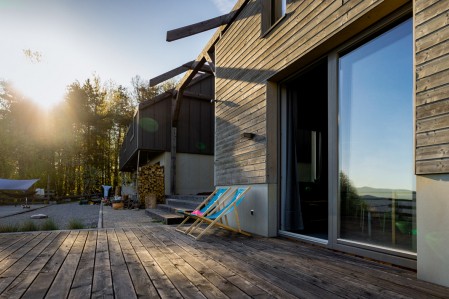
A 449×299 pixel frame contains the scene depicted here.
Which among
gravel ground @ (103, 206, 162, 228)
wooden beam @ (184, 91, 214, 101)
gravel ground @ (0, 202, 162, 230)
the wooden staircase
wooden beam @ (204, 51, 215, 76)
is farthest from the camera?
wooden beam @ (184, 91, 214, 101)

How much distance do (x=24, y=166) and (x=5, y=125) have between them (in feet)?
10.7

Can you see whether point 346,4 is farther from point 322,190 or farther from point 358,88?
point 322,190

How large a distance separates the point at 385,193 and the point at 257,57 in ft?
9.14

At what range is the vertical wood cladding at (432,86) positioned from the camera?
2.02m

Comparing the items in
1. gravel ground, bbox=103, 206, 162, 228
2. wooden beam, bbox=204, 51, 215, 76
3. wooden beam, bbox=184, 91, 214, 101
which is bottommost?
gravel ground, bbox=103, 206, 162, 228

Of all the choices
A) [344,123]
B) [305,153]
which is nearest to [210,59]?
[305,153]

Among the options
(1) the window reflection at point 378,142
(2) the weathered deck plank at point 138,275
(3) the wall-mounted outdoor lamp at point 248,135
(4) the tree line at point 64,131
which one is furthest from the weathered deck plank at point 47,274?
(4) the tree line at point 64,131

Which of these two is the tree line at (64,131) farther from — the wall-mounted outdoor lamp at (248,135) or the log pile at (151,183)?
the wall-mounted outdoor lamp at (248,135)

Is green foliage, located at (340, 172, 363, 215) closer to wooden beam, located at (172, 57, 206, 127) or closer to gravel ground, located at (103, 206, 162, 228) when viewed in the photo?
gravel ground, located at (103, 206, 162, 228)

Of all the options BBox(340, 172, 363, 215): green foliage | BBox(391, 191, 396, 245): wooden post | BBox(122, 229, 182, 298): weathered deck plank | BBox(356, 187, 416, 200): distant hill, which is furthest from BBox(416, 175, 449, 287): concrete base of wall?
BBox(122, 229, 182, 298): weathered deck plank

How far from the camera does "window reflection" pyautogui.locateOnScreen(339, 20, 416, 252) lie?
244 cm

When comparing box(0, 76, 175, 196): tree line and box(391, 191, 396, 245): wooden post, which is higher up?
box(0, 76, 175, 196): tree line

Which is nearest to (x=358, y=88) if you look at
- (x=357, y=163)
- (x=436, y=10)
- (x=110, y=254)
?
(x=357, y=163)

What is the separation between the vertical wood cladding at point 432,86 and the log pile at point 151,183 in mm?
9421
